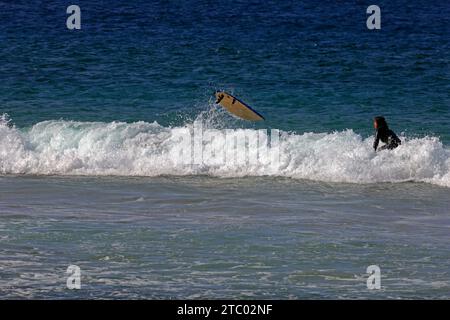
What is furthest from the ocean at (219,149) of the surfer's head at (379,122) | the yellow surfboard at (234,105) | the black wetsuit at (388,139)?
the surfer's head at (379,122)

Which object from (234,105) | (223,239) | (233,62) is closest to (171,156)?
(234,105)

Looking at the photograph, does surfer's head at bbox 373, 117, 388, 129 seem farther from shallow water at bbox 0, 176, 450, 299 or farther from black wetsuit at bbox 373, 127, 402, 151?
shallow water at bbox 0, 176, 450, 299

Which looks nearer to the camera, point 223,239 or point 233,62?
point 223,239

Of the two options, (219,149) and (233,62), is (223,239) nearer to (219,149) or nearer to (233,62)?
(219,149)

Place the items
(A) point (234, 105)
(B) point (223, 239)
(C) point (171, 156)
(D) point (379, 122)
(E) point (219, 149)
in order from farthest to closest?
(E) point (219, 149), (C) point (171, 156), (A) point (234, 105), (D) point (379, 122), (B) point (223, 239)

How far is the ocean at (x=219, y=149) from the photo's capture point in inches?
521

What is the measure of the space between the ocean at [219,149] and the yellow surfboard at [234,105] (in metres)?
0.74

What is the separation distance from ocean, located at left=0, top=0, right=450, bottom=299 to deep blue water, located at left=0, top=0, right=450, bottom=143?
0.08 meters

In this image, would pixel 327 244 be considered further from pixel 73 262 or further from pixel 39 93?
pixel 39 93

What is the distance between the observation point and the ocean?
13234 mm

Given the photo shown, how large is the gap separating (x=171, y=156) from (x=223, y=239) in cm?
806

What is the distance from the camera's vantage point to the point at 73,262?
13469 mm

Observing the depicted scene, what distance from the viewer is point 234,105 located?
22.1 meters
